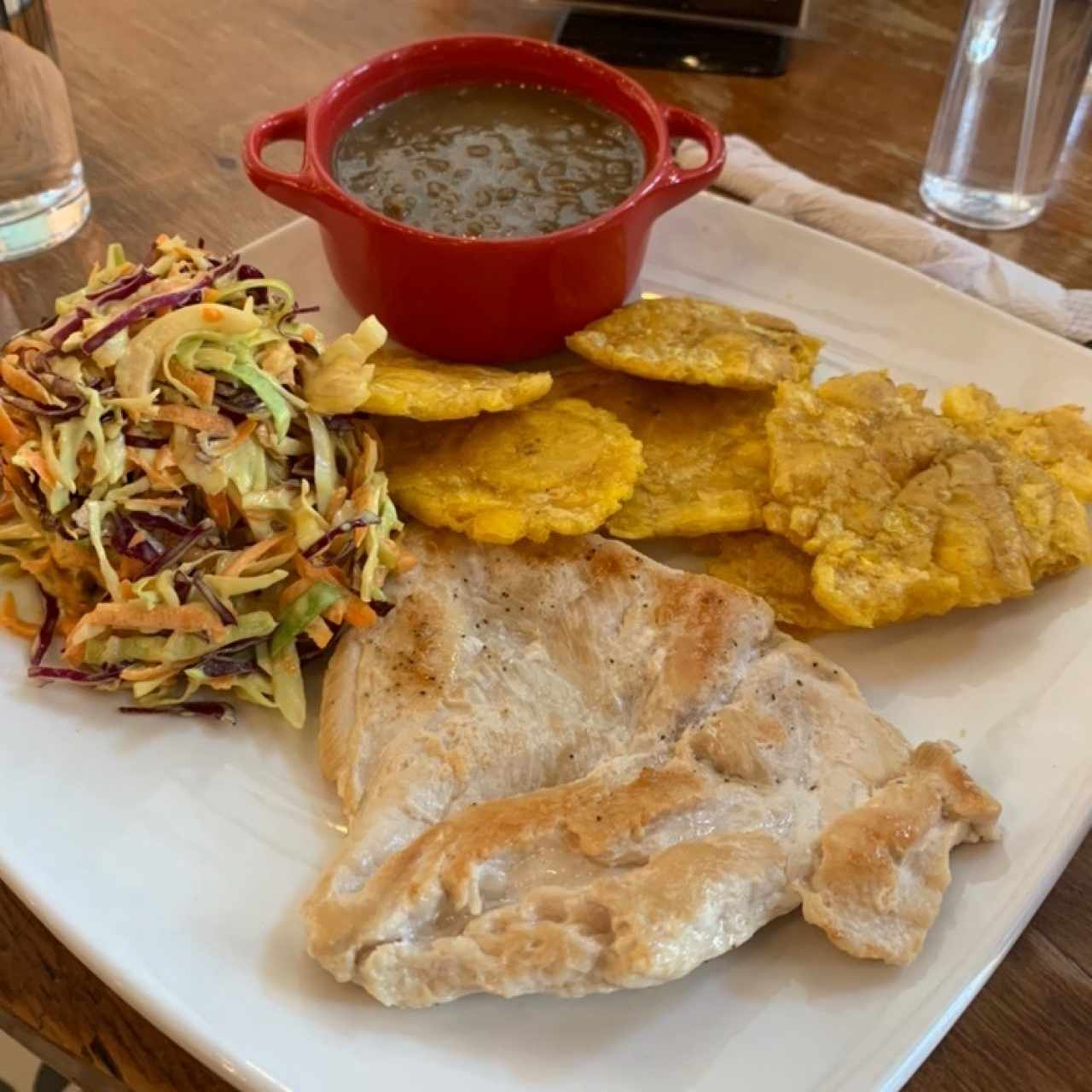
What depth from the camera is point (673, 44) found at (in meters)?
3.60

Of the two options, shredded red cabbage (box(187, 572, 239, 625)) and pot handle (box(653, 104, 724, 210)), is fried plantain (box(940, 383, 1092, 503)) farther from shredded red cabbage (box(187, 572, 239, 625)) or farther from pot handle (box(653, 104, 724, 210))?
shredded red cabbage (box(187, 572, 239, 625))

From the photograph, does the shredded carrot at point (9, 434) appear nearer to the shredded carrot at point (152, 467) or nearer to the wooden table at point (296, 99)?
the shredded carrot at point (152, 467)

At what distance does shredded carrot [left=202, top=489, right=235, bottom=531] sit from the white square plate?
0.34 metres

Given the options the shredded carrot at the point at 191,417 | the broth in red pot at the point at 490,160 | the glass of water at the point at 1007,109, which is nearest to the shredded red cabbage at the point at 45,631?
the shredded carrot at the point at 191,417

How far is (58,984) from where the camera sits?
5.59ft

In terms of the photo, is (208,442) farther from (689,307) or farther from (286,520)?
(689,307)

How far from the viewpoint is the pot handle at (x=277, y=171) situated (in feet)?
7.46

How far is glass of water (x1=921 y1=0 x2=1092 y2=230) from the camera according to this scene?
2834 mm

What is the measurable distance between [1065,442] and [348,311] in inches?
59.5

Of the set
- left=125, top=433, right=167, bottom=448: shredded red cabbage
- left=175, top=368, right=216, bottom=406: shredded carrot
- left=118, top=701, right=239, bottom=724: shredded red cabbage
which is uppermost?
left=175, top=368, right=216, bottom=406: shredded carrot

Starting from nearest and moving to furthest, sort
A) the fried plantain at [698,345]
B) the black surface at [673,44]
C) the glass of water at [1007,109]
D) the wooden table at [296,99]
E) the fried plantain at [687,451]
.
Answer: the fried plantain at [687,451], the fried plantain at [698,345], the glass of water at [1007,109], the wooden table at [296,99], the black surface at [673,44]

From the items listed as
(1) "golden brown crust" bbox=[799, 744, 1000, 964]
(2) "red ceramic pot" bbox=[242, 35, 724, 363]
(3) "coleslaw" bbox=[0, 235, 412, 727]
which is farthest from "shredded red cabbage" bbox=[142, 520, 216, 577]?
(1) "golden brown crust" bbox=[799, 744, 1000, 964]

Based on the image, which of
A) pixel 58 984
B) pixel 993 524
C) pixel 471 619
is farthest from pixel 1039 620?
pixel 58 984

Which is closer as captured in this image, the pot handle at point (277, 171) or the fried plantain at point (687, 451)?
the fried plantain at point (687, 451)
